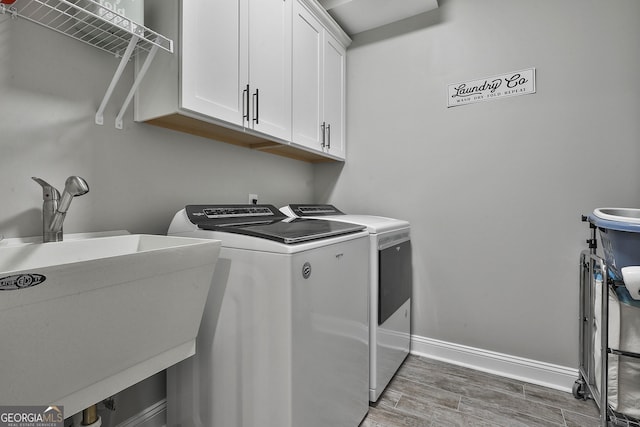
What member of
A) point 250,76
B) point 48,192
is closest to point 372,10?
point 250,76

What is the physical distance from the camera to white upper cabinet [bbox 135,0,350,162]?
4.22ft

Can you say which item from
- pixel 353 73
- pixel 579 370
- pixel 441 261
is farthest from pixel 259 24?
pixel 579 370

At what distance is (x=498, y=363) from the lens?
2.01m

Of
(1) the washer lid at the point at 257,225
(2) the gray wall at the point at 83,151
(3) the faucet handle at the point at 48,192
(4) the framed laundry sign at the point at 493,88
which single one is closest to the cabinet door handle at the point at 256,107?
(2) the gray wall at the point at 83,151

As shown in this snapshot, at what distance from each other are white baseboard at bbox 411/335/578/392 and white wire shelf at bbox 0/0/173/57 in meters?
2.38

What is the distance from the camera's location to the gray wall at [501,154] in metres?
1.75

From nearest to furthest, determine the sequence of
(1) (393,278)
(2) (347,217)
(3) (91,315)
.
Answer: (3) (91,315) < (1) (393,278) < (2) (347,217)

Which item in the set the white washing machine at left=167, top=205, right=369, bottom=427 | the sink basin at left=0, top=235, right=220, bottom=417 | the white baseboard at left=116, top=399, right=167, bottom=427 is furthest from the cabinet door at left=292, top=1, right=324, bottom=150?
the white baseboard at left=116, top=399, right=167, bottom=427

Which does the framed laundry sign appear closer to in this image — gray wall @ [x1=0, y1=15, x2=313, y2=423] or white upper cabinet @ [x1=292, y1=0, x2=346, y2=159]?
white upper cabinet @ [x1=292, y1=0, x2=346, y2=159]

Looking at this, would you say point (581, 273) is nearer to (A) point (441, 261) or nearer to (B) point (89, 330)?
(A) point (441, 261)

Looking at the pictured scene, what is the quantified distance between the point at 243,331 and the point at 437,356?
1.65 meters

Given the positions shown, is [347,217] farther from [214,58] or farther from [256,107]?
[214,58]

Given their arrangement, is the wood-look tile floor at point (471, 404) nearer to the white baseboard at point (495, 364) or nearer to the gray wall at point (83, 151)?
the white baseboard at point (495, 364)

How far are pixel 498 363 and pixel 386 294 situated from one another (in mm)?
966
